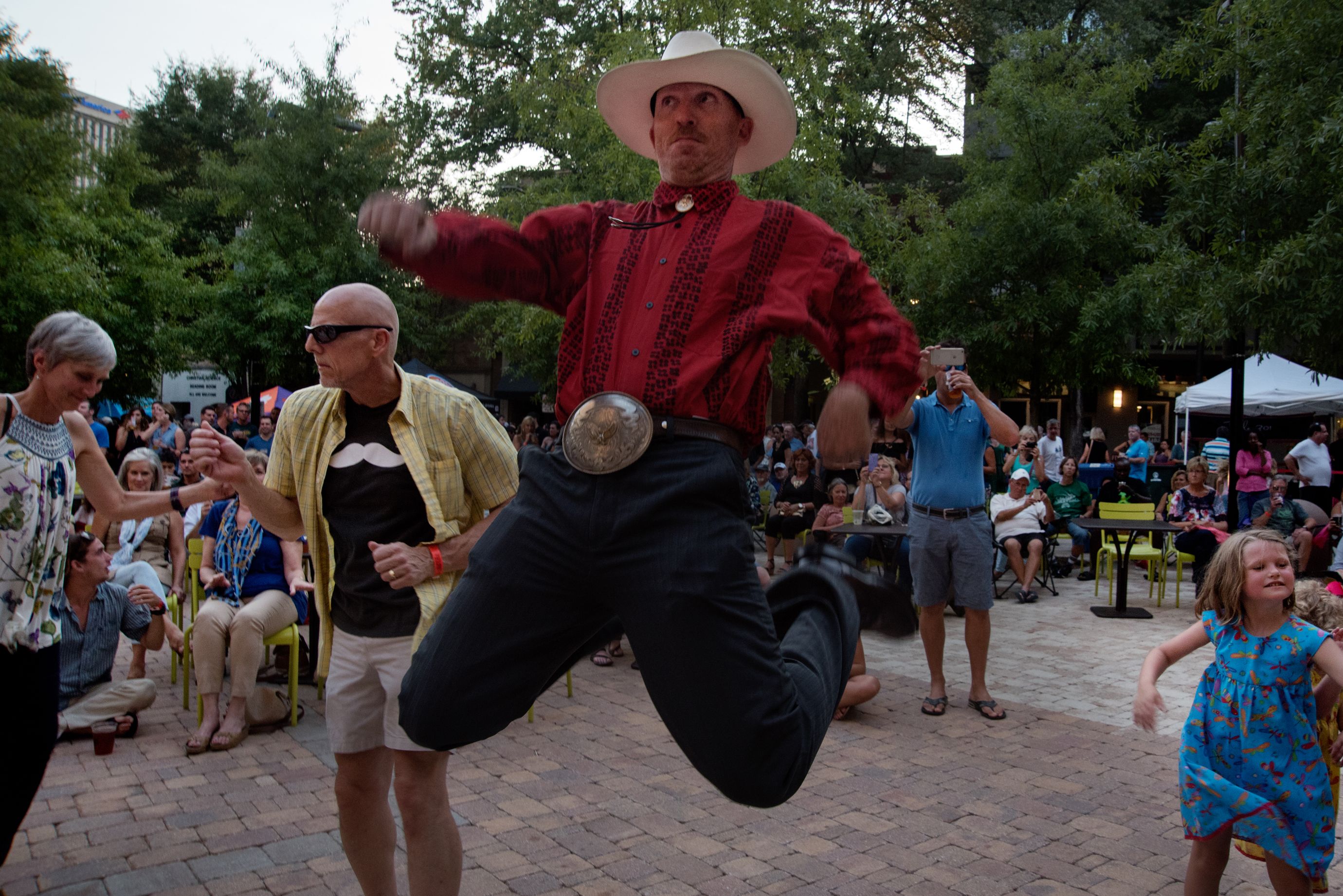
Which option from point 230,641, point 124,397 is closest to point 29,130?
point 124,397

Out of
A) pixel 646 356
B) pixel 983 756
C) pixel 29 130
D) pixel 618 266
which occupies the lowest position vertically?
pixel 983 756

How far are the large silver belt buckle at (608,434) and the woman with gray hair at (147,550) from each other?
17.2 ft

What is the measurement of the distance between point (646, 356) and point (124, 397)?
74.4 feet

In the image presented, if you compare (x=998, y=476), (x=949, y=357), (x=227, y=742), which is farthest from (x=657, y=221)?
(x=998, y=476)

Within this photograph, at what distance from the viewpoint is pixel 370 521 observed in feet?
10.9

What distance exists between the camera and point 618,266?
8.02 ft

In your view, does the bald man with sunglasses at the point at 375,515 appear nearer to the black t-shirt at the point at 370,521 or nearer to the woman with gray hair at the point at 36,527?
the black t-shirt at the point at 370,521

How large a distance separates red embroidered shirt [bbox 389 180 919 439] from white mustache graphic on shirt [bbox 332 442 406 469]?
97 centimetres

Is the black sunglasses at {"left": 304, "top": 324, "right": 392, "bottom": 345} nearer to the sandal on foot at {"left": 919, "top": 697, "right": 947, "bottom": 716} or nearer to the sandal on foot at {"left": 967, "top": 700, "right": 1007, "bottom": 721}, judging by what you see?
the sandal on foot at {"left": 919, "top": 697, "right": 947, "bottom": 716}

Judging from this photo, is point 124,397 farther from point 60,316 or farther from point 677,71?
point 677,71

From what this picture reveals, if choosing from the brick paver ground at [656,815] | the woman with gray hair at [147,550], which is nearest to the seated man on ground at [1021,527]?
the brick paver ground at [656,815]

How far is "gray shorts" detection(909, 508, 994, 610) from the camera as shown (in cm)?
643

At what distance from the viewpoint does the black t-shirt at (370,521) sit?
3.27 metres

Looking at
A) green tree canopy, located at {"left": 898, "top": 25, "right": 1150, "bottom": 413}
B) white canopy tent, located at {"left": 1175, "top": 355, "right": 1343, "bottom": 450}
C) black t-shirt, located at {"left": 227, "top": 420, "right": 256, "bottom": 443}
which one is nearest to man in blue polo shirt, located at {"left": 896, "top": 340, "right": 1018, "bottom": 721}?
black t-shirt, located at {"left": 227, "top": 420, "right": 256, "bottom": 443}
